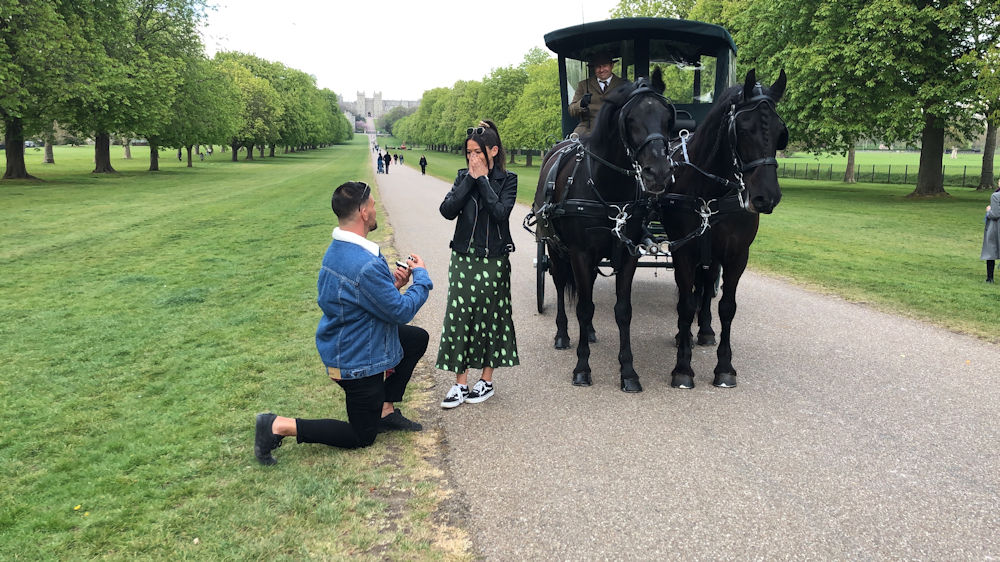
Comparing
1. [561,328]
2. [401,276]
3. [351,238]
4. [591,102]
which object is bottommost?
[561,328]

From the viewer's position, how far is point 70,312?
7.75 metres

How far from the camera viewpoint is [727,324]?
17.2 ft

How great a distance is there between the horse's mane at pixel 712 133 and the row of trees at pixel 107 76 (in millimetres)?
26371

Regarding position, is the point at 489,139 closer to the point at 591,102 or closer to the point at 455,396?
the point at 455,396

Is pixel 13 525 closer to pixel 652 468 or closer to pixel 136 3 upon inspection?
pixel 652 468

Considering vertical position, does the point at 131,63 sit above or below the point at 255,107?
below

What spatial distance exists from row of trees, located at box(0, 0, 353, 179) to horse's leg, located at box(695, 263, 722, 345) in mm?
26292

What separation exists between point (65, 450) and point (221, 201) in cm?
2057

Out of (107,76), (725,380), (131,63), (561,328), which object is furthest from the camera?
(131,63)

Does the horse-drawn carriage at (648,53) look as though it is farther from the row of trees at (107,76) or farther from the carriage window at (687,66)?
the row of trees at (107,76)

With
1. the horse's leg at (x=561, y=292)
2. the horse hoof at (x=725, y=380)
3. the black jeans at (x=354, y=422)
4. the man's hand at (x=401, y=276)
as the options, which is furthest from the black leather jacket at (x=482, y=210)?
the horse hoof at (x=725, y=380)

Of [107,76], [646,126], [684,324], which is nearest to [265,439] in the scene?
[646,126]

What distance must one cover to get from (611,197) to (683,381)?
5.44ft

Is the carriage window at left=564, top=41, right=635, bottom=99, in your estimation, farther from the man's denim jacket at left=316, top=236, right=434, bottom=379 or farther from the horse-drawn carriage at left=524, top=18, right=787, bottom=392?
the man's denim jacket at left=316, top=236, right=434, bottom=379
